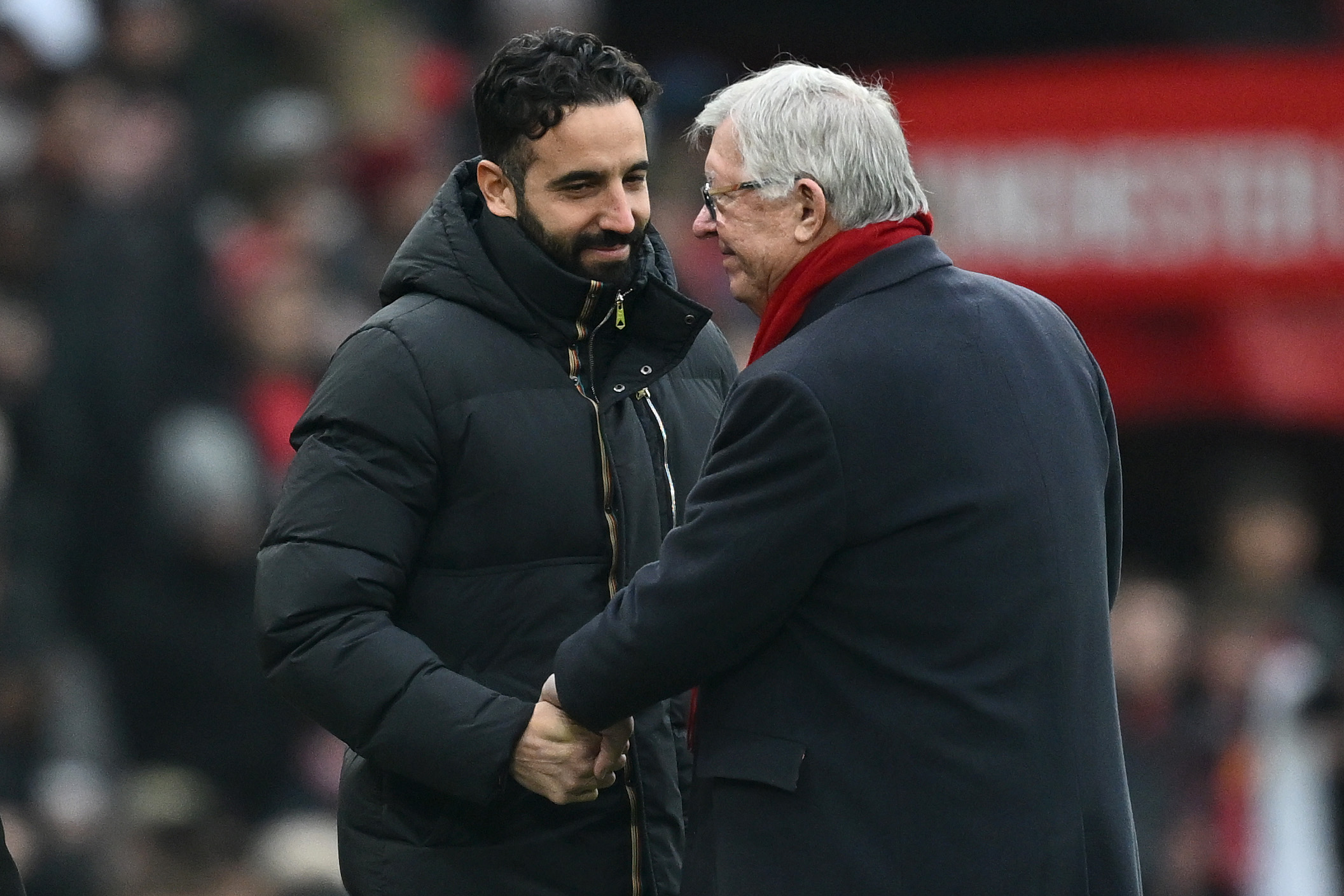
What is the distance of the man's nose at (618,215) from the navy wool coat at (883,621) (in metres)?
0.38

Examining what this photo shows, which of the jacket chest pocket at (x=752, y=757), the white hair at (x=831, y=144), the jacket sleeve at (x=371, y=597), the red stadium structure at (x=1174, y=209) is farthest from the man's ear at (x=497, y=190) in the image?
the red stadium structure at (x=1174, y=209)

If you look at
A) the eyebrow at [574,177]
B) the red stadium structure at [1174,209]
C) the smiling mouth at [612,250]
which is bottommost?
the red stadium structure at [1174,209]

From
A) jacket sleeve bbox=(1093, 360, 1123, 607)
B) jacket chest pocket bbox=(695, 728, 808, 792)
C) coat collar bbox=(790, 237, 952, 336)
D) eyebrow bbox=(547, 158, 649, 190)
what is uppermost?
eyebrow bbox=(547, 158, 649, 190)

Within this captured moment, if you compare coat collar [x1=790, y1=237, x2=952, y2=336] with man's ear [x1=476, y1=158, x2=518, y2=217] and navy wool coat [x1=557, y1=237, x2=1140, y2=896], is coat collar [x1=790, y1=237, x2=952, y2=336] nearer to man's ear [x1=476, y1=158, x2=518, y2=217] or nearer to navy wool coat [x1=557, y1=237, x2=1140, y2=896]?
navy wool coat [x1=557, y1=237, x2=1140, y2=896]

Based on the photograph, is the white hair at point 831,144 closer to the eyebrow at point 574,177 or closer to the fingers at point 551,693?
the eyebrow at point 574,177

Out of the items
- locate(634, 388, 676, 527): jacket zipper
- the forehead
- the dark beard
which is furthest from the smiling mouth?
locate(634, 388, 676, 527): jacket zipper

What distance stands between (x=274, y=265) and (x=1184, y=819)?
10.3ft

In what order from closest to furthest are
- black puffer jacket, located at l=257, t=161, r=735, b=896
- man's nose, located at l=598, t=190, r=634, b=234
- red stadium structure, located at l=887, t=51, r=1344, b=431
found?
black puffer jacket, located at l=257, t=161, r=735, b=896, man's nose, located at l=598, t=190, r=634, b=234, red stadium structure, located at l=887, t=51, r=1344, b=431

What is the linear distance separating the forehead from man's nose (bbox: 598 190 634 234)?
1.7 inches

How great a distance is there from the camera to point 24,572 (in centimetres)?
557

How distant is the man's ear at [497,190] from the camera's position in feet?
10.6

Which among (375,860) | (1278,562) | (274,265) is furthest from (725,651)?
(1278,562)

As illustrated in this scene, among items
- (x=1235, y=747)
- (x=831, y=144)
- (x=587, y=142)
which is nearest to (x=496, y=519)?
(x=587, y=142)

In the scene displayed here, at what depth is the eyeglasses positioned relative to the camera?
303 cm
